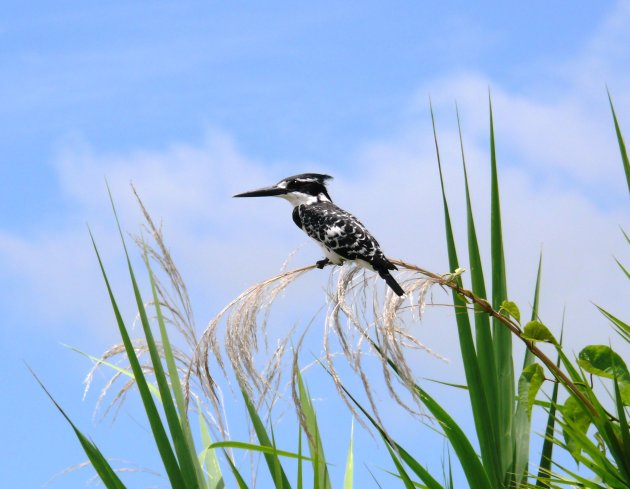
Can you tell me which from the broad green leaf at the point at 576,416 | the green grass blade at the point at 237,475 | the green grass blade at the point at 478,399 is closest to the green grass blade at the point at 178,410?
the green grass blade at the point at 237,475

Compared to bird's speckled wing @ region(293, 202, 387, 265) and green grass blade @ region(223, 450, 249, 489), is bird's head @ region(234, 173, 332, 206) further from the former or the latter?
green grass blade @ region(223, 450, 249, 489)

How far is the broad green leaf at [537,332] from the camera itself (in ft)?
9.46

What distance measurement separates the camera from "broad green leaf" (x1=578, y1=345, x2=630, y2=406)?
9.39ft

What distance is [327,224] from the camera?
604 cm

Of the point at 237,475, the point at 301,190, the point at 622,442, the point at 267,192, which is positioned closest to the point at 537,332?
the point at 622,442

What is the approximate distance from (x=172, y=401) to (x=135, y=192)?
70 cm

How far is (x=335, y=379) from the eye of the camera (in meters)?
2.95

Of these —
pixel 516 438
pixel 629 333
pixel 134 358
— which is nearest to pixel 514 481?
pixel 516 438

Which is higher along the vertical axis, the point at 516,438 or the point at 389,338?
the point at 389,338

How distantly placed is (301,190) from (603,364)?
4.35 metres

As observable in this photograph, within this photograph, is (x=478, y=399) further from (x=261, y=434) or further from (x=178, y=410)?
(x=178, y=410)

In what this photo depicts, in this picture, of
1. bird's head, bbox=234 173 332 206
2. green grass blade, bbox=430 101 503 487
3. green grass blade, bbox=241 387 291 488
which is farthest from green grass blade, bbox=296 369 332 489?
bird's head, bbox=234 173 332 206

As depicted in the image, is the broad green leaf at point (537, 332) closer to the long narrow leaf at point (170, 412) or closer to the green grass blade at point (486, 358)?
the green grass blade at point (486, 358)

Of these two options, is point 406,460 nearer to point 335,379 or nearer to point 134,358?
point 335,379
